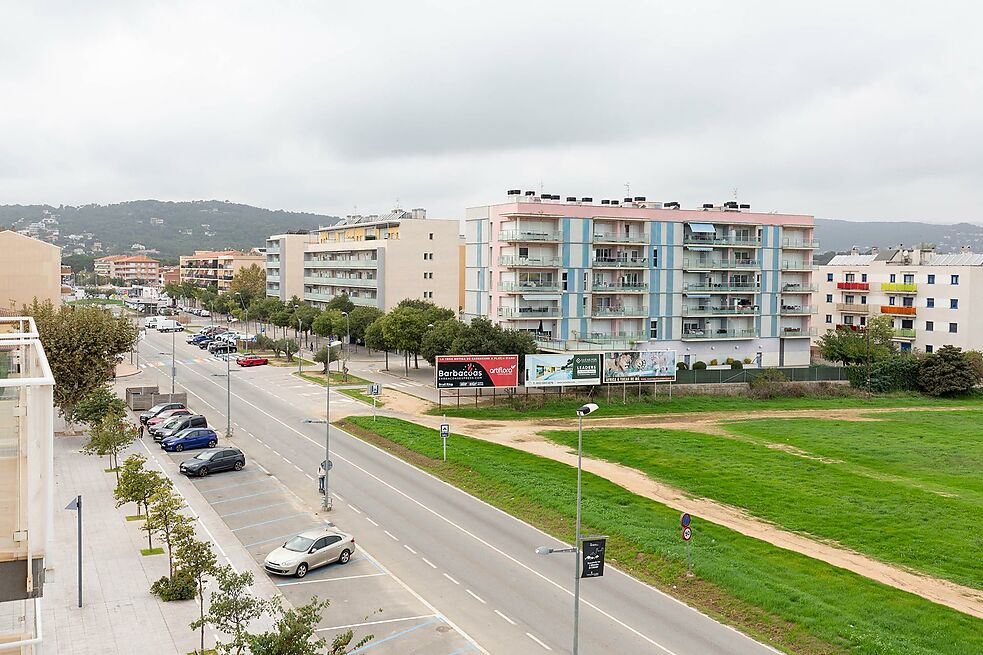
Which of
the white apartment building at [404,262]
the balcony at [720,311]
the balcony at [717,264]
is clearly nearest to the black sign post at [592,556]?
the balcony at [720,311]

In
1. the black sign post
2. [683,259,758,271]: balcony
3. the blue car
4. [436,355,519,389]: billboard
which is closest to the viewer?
the black sign post

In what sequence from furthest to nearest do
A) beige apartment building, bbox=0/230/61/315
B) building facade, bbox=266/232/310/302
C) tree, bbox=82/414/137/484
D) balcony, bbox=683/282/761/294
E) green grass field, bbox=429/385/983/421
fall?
building facade, bbox=266/232/310/302
balcony, bbox=683/282/761/294
beige apartment building, bbox=0/230/61/315
green grass field, bbox=429/385/983/421
tree, bbox=82/414/137/484

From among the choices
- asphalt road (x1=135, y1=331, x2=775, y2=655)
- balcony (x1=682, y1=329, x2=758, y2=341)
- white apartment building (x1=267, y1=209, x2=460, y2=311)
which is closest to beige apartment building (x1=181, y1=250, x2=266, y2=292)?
white apartment building (x1=267, y1=209, x2=460, y2=311)

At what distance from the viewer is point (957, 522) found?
3478cm

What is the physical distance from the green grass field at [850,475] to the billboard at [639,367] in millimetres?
8177

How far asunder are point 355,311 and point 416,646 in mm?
71783

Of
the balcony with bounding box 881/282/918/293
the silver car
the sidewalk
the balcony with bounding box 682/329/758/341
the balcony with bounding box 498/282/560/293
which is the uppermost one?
the balcony with bounding box 881/282/918/293

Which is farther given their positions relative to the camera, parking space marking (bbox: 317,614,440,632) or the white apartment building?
the white apartment building

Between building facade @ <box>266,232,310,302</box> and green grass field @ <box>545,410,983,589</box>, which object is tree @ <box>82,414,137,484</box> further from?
building facade @ <box>266,232,310,302</box>

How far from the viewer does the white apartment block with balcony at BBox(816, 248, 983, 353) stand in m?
88.2

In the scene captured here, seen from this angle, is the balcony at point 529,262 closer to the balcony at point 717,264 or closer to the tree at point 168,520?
the balcony at point 717,264

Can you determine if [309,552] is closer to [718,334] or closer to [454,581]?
[454,581]

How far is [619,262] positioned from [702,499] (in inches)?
1524

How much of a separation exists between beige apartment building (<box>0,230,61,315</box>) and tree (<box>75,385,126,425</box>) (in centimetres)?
2211
